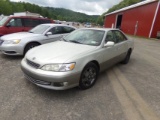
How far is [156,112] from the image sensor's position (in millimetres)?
2953

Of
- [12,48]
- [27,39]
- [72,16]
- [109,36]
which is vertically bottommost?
[72,16]

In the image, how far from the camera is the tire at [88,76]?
3503 mm

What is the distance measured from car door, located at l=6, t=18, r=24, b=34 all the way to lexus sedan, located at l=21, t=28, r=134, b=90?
15.5 feet

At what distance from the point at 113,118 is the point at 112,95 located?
860 mm

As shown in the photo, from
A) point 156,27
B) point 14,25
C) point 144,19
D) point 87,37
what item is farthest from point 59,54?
point 144,19

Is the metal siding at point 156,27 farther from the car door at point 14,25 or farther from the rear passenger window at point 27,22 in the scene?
the car door at point 14,25

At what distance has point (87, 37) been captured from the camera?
4.43 m

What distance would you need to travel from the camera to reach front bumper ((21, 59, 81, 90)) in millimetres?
2992

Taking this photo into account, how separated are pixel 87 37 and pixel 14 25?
18.1 feet

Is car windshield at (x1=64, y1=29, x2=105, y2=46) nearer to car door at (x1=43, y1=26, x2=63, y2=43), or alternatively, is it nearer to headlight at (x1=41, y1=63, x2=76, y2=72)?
headlight at (x1=41, y1=63, x2=76, y2=72)

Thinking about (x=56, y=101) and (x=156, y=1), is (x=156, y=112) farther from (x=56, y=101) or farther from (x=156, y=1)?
(x=156, y=1)

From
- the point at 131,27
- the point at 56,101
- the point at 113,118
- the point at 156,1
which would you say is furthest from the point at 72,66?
the point at 131,27

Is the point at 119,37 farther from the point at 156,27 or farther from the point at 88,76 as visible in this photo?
the point at 156,27

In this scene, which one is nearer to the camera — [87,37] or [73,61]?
[73,61]
